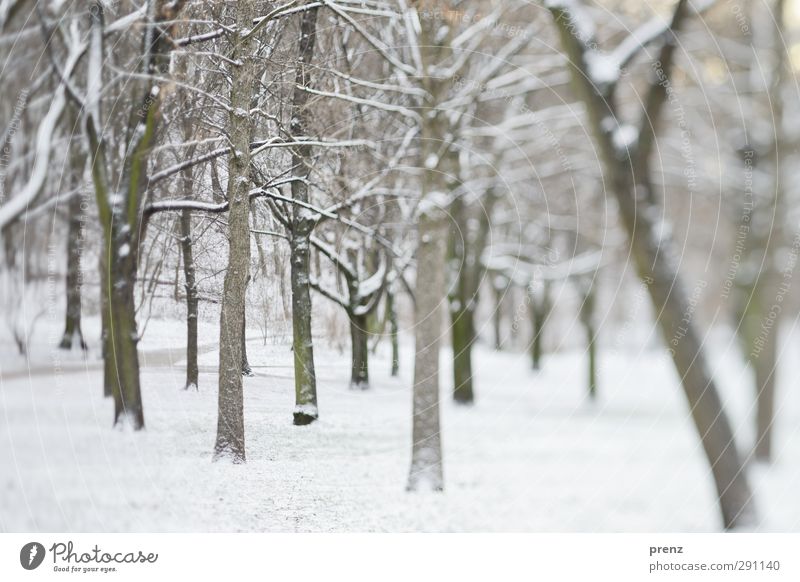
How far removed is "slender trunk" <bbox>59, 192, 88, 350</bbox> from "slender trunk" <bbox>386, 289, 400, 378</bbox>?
1.68 meters

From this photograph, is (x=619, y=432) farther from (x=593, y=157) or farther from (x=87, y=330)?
(x=87, y=330)

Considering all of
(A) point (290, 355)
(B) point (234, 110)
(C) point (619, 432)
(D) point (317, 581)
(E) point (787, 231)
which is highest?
(B) point (234, 110)

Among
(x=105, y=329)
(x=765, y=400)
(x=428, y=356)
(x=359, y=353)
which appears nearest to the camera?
(x=359, y=353)

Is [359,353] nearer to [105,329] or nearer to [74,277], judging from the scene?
[105,329]

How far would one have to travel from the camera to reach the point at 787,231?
617 centimetres

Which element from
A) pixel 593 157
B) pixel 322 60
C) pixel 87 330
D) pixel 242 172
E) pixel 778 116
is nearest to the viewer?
pixel 242 172

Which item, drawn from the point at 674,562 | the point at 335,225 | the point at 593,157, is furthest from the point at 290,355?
the point at 593,157

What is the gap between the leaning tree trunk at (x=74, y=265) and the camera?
3.93 meters

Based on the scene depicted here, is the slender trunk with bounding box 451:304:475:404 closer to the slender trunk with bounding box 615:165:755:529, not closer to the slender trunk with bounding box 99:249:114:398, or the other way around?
the slender trunk with bounding box 615:165:755:529

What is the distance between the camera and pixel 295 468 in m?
3.36

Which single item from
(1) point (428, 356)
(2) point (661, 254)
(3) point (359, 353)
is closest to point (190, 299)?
(3) point (359, 353)

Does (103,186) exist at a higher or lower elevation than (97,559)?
higher

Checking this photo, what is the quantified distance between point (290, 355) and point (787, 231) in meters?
4.91

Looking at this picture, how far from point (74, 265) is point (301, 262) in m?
1.59
